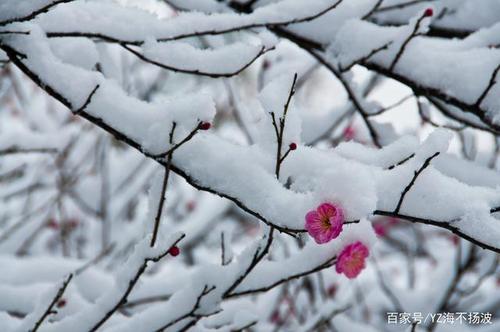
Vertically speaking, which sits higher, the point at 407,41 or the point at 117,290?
the point at 407,41

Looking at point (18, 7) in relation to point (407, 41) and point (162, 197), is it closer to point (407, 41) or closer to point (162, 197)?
point (162, 197)

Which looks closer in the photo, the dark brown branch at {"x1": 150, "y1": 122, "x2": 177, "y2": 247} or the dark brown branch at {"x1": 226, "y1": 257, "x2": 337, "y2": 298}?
the dark brown branch at {"x1": 150, "y1": 122, "x2": 177, "y2": 247}

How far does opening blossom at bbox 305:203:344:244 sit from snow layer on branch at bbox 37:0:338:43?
0.61 metres

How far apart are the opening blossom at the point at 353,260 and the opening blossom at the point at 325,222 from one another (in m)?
0.24

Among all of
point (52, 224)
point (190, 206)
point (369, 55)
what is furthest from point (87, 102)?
point (190, 206)

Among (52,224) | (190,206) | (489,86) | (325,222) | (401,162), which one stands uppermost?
(190,206)

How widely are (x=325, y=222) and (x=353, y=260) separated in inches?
10.2

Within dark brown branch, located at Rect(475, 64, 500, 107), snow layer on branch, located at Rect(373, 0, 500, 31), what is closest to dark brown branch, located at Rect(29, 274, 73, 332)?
dark brown branch, located at Rect(475, 64, 500, 107)

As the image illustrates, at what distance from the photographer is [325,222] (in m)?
0.96

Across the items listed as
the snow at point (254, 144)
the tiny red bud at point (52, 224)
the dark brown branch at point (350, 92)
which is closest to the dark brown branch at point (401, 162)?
the snow at point (254, 144)

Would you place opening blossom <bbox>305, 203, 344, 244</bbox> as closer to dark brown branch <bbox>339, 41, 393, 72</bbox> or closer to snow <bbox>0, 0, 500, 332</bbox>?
snow <bbox>0, 0, 500, 332</bbox>

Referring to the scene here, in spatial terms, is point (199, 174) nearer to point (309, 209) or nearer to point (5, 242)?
point (309, 209)

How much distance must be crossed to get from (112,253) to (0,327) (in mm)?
2058

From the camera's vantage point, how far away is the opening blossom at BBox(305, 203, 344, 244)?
95 cm
